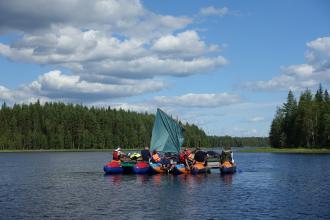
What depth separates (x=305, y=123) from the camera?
408 feet

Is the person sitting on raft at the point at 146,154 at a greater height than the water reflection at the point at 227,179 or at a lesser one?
greater

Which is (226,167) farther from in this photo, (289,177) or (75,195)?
(75,195)

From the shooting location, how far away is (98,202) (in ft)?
107

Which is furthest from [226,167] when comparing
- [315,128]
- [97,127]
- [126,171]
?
[97,127]

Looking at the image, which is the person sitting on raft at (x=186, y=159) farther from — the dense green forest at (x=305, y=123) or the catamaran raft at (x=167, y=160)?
the dense green forest at (x=305, y=123)

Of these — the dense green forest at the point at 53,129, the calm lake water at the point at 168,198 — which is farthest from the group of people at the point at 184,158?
the dense green forest at the point at 53,129

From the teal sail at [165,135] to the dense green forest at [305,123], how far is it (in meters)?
67.4

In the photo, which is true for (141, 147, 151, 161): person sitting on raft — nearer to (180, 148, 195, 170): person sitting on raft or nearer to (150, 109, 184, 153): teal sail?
(180, 148, 195, 170): person sitting on raft

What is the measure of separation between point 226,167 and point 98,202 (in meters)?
22.3

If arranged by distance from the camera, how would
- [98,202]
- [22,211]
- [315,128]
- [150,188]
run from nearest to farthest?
[22,211] < [98,202] < [150,188] < [315,128]

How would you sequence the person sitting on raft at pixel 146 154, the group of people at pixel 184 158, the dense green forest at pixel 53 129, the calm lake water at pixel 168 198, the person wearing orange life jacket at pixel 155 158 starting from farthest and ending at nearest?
the dense green forest at pixel 53 129, the person sitting on raft at pixel 146 154, the person wearing orange life jacket at pixel 155 158, the group of people at pixel 184 158, the calm lake water at pixel 168 198

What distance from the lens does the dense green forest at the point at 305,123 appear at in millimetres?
122506

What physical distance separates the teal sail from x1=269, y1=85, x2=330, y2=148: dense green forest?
221ft

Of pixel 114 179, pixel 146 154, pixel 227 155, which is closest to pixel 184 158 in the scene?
pixel 146 154
